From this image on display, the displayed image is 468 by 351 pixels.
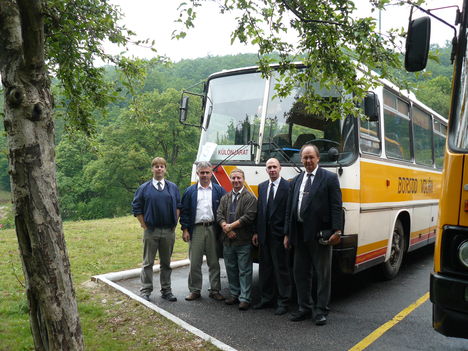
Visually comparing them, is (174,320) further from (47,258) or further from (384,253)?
(384,253)

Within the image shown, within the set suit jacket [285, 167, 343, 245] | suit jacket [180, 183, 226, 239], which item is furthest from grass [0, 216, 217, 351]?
suit jacket [285, 167, 343, 245]

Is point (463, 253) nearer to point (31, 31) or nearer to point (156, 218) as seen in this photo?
point (31, 31)

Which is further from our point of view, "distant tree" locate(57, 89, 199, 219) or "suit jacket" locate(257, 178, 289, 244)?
"distant tree" locate(57, 89, 199, 219)

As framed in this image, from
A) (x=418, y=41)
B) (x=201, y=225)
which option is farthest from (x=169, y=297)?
(x=418, y=41)

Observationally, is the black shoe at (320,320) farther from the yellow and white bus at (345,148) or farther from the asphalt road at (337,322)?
the yellow and white bus at (345,148)

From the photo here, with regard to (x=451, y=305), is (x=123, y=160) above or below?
above

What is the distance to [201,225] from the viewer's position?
6.23 m

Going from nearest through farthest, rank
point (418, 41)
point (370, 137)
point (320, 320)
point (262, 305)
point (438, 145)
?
point (418, 41)
point (320, 320)
point (262, 305)
point (370, 137)
point (438, 145)

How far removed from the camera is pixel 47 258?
3.34m

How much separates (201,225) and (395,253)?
3.51 metres

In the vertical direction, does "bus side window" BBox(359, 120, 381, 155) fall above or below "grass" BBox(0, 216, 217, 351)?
above

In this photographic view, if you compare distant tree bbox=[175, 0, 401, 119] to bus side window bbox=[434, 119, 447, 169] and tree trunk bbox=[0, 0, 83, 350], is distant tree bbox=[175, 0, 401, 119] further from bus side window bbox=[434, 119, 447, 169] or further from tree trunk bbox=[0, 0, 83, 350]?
bus side window bbox=[434, 119, 447, 169]

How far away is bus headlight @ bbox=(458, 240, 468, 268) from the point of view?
3170mm

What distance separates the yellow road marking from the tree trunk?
2799 millimetres
